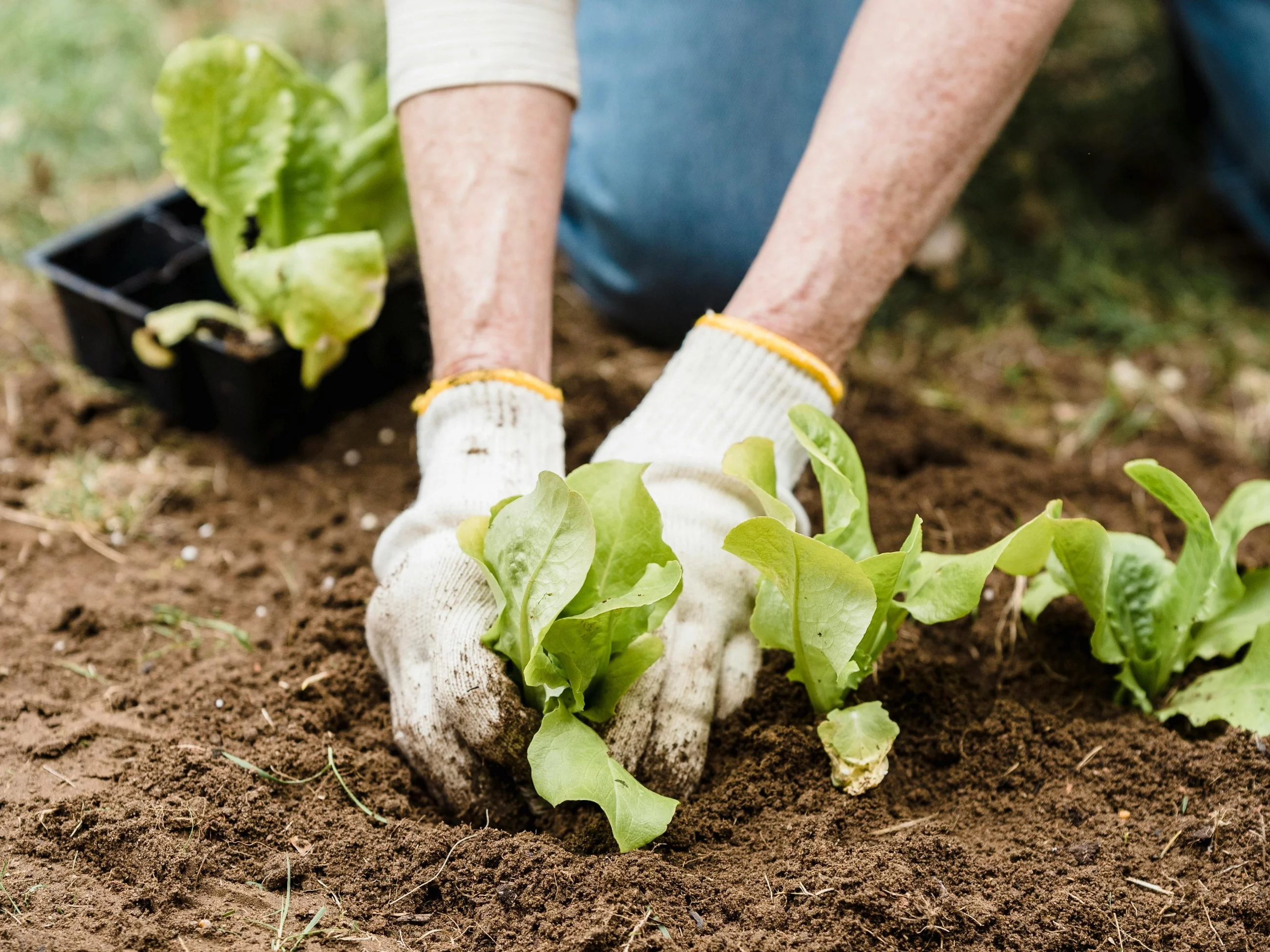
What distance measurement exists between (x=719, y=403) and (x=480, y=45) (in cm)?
60

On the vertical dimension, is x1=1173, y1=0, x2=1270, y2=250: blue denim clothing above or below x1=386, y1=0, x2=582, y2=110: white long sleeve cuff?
below

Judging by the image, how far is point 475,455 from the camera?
1354mm

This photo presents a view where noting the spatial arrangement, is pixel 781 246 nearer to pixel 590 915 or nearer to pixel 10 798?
pixel 590 915

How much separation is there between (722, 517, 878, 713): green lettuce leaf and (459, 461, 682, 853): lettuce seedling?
0.29 feet

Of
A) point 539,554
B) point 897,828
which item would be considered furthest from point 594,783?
point 897,828

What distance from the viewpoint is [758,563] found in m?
1.12

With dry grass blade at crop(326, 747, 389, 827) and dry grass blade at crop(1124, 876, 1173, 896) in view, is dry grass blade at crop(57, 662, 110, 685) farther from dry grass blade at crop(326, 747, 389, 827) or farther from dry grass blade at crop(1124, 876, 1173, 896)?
dry grass blade at crop(1124, 876, 1173, 896)

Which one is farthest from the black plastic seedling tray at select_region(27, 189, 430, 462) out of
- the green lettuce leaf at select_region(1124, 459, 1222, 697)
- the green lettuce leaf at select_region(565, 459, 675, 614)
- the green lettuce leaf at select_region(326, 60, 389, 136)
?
the green lettuce leaf at select_region(1124, 459, 1222, 697)

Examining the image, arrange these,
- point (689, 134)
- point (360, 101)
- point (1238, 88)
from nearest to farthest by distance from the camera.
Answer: point (360, 101) → point (689, 134) → point (1238, 88)

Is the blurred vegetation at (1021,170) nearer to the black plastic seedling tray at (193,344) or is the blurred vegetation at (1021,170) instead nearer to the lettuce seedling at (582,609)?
the black plastic seedling tray at (193,344)

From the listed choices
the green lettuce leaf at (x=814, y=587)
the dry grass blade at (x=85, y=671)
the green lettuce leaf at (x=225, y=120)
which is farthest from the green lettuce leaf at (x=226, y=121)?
the green lettuce leaf at (x=814, y=587)

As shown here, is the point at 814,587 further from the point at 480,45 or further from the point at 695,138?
the point at 695,138

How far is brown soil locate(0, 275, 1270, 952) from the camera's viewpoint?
1.06 m

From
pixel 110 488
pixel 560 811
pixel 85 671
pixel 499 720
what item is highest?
pixel 499 720
